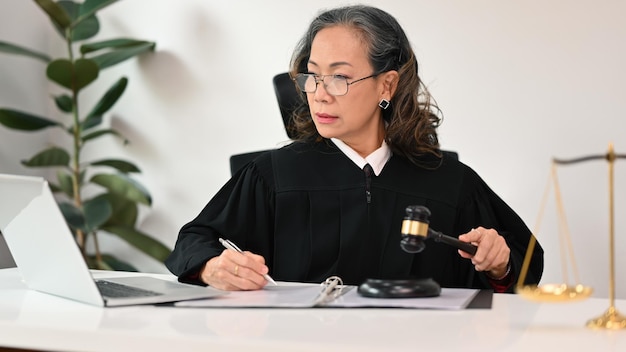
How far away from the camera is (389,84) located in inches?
108

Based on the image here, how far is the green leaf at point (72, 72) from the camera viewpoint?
4.34 m

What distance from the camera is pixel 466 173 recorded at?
2732 millimetres

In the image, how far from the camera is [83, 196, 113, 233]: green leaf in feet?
14.5

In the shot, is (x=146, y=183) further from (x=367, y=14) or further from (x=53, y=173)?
(x=367, y=14)

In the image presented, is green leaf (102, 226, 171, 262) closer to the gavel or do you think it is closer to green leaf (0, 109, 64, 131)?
green leaf (0, 109, 64, 131)

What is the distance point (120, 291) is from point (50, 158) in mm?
2780

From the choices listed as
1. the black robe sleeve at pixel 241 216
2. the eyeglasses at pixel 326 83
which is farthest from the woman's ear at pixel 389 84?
the black robe sleeve at pixel 241 216

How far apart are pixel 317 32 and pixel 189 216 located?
7.21 feet

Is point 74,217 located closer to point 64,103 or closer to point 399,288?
point 64,103

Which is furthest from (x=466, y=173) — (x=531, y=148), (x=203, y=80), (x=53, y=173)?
(x=53, y=173)

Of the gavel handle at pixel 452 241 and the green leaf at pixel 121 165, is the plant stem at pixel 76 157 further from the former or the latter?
the gavel handle at pixel 452 241

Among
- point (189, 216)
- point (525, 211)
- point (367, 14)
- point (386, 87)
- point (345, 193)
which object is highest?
point (367, 14)

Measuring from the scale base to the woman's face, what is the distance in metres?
1.15

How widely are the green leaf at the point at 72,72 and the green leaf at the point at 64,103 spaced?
246mm
